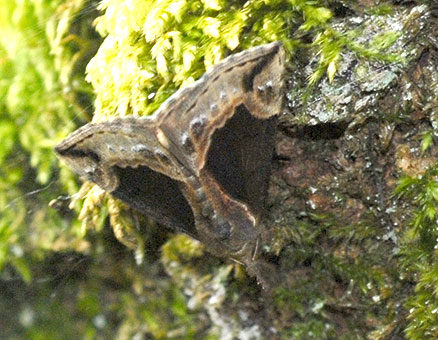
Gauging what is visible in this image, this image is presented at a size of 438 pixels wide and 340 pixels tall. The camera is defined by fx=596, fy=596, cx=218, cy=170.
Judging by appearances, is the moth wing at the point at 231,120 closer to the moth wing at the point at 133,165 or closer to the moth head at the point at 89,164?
the moth wing at the point at 133,165

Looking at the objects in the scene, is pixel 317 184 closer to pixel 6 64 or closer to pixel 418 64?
pixel 418 64

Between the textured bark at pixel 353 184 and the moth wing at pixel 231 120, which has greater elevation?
the moth wing at pixel 231 120

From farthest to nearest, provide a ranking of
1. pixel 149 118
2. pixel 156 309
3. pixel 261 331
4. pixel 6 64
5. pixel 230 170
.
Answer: pixel 156 309
pixel 6 64
pixel 261 331
pixel 230 170
pixel 149 118

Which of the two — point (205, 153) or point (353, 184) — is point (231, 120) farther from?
point (353, 184)

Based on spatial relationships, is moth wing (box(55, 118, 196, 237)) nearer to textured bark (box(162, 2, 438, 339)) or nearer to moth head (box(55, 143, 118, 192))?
moth head (box(55, 143, 118, 192))

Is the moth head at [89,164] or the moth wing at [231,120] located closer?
the moth wing at [231,120]

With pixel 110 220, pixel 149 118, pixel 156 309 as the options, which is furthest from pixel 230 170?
pixel 156 309

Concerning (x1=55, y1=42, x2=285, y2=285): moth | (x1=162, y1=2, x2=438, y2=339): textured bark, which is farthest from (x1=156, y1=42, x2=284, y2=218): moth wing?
(x1=162, y1=2, x2=438, y2=339): textured bark

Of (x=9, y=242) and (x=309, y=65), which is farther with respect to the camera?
(x=9, y=242)

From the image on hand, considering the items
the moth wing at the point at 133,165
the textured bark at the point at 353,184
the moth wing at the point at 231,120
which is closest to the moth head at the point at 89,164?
the moth wing at the point at 133,165
